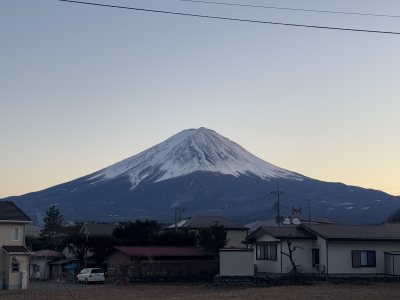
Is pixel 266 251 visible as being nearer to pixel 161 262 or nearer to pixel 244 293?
pixel 161 262

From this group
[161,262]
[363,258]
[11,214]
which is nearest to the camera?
[363,258]

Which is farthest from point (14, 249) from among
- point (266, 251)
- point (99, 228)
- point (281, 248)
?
point (99, 228)

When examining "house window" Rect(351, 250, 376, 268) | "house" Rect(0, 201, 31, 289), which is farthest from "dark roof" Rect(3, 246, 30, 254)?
"house window" Rect(351, 250, 376, 268)

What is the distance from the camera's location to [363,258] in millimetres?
41469

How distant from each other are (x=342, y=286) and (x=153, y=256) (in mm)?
15315

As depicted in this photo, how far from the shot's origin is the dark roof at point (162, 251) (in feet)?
152

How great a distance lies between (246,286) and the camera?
37.2 metres

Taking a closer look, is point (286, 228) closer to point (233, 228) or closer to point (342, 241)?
point (342, 241)

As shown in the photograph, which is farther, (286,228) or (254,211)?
(254,211)

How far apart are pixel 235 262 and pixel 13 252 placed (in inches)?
541

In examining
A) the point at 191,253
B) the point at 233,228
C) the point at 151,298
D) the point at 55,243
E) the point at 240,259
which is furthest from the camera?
the point at 55,243

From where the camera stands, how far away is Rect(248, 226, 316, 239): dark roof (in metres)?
42.2

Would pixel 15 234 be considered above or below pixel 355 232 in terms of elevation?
below

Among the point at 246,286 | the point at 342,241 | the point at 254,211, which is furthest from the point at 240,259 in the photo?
the point at 254,211
